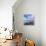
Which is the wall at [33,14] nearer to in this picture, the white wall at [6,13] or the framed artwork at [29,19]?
the framed artwork at [29,19]

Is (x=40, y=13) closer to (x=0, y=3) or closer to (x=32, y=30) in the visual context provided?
(x=32, y=30)

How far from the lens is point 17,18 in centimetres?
555

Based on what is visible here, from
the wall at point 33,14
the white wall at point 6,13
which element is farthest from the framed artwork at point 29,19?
the white wall at point 6,13

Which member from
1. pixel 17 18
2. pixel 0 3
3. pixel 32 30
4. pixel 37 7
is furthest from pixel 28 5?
pixel 0 3

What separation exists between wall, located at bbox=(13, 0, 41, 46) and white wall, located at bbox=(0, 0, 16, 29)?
116 cm

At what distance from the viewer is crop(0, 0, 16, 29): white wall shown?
431 centimetres

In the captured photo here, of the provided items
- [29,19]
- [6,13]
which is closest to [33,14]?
[29,19]

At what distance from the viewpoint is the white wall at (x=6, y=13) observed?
431cm

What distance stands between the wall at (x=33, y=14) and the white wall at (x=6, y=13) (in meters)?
1.16

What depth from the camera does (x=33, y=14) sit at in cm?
551

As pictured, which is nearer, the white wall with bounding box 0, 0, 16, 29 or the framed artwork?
the white wall with bounding box 0, 0, 16, 29

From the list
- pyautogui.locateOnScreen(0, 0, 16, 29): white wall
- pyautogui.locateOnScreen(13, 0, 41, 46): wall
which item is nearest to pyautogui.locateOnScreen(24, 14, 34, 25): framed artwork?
pyautogui.locateOnScreen(13, 0, 41, 46): wall

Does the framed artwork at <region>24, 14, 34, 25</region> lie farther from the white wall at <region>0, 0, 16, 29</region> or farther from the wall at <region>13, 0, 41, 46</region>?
the white wall at <region>0, 0, 16, 29</region>

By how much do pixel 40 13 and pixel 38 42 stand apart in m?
1.38
